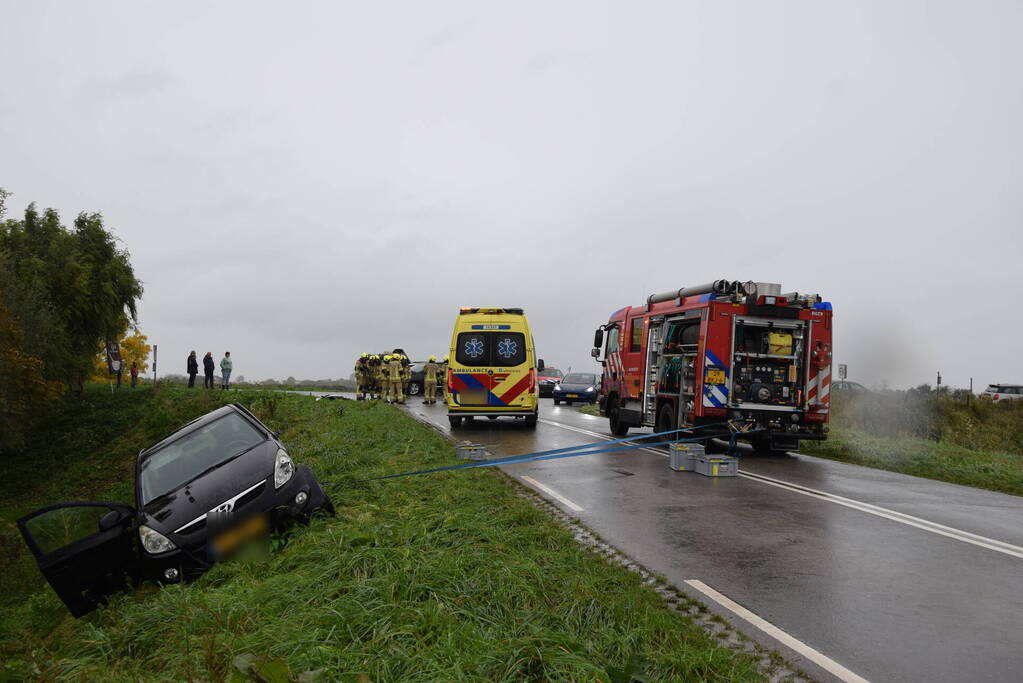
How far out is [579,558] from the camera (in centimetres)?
584

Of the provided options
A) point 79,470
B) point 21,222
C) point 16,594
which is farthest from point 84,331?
point 16,594

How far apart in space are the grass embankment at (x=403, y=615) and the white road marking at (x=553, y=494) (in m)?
0.93

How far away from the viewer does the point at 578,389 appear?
110ft

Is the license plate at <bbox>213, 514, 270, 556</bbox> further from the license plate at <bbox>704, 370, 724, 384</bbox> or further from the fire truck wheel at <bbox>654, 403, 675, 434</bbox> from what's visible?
the fire truck wheel at <bbox>654, 403, 675, 434</bbox>

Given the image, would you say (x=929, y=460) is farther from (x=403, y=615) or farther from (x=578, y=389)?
(x=578, y=389)

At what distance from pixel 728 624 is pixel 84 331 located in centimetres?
3015

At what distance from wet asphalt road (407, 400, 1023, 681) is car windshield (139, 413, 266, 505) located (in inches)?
143

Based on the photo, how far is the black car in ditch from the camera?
585 cm

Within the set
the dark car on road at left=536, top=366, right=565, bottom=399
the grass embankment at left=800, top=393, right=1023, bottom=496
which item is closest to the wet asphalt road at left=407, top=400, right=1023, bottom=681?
the grass embankment at left=800, top=393, right=1023, bottom=496

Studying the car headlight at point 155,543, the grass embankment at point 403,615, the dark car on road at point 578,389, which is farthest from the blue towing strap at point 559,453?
the dark car on road at point 578,389

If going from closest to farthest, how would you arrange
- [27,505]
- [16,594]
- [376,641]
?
[376,641] → [16,594] → [27,505]

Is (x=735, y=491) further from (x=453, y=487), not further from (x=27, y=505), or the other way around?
(x=27, y=505)

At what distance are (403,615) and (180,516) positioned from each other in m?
3.06

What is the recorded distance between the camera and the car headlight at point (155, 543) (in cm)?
612
